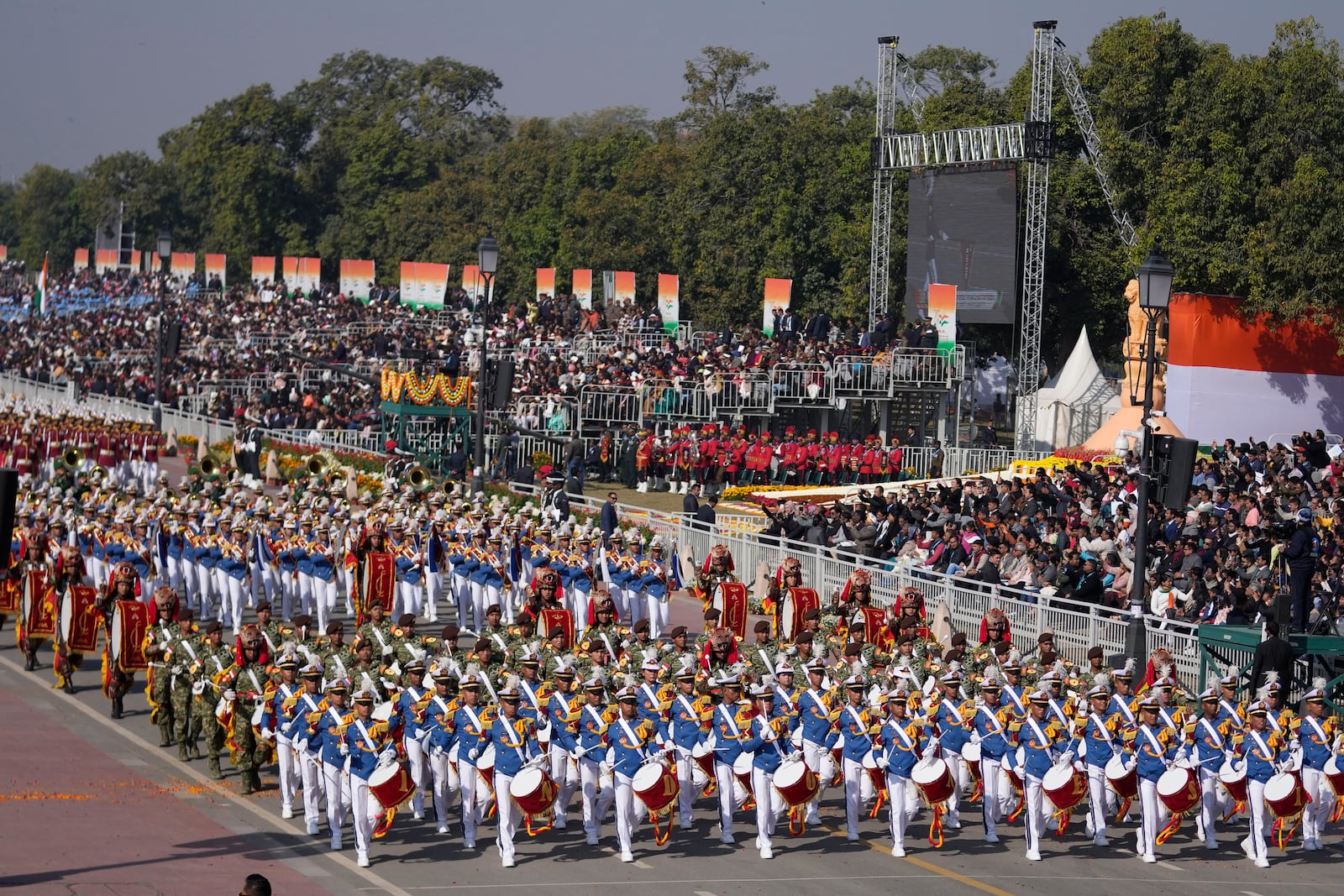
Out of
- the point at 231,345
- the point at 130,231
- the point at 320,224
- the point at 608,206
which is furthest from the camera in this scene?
the point at 130,231

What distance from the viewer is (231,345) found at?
60656 mm

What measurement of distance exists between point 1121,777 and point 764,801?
3.13 meters

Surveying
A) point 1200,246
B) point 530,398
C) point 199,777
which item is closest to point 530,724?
point 199,777

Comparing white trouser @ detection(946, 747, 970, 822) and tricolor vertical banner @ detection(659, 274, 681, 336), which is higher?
tricolor vertical banner @ detection(659, 274, 681, 336)

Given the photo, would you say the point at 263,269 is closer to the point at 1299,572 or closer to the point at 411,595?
the point at 411,595

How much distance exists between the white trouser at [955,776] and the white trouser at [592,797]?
303 centimetres

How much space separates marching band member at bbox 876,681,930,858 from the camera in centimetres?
1616

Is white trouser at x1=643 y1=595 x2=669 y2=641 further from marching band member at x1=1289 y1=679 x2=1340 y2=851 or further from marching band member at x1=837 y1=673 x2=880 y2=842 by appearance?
marching band member at x1=1289 y1=679 x2=1340 y2=851

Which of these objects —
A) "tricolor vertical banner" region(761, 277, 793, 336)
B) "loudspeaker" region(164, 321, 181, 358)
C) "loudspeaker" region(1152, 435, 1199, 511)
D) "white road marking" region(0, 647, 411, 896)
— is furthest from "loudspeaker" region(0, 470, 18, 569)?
"tricolor vertical banner" region(761, 277, 793, 336)

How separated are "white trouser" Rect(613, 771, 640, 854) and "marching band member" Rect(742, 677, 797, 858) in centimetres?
107

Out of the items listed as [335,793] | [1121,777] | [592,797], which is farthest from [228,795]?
[1121,777]

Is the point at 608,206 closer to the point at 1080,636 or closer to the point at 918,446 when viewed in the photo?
the point at 918,446

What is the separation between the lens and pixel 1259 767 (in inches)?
639

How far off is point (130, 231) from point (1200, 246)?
81637 mm
